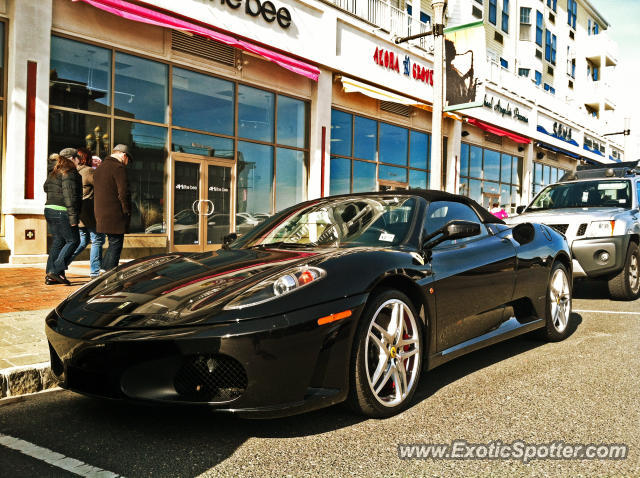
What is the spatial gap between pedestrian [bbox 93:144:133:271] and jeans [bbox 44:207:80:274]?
0.43 meters

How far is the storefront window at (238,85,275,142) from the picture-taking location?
547 inches

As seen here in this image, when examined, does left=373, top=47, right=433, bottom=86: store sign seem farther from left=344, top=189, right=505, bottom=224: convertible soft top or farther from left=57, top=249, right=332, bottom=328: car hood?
left=57, top=249, right=332, bottom=328: car hood

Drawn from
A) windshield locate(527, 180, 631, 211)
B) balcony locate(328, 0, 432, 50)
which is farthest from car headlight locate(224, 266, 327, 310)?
balcony locate(328, 0, 432, 50)

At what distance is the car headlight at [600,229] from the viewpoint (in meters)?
7.49

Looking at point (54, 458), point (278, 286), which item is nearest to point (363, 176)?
point (278, 286)

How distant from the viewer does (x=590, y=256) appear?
24.3 feet

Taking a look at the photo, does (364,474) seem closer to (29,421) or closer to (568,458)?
(568,458)

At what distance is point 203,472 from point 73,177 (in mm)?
5888

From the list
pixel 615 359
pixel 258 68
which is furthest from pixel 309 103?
pixel 615 359

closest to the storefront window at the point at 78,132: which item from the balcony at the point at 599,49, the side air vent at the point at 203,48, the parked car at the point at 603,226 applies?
the side air vent at the point at 203,48

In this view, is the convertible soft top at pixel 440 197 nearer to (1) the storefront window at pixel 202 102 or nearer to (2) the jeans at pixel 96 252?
(2) the jeans at pixel 96 252

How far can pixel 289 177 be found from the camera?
15.2m

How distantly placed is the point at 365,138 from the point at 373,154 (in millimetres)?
644

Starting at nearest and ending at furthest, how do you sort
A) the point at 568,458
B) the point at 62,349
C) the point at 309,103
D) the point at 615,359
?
the point at 568,458, the point at 62,349, the point at 615,359, the point at 309,103
